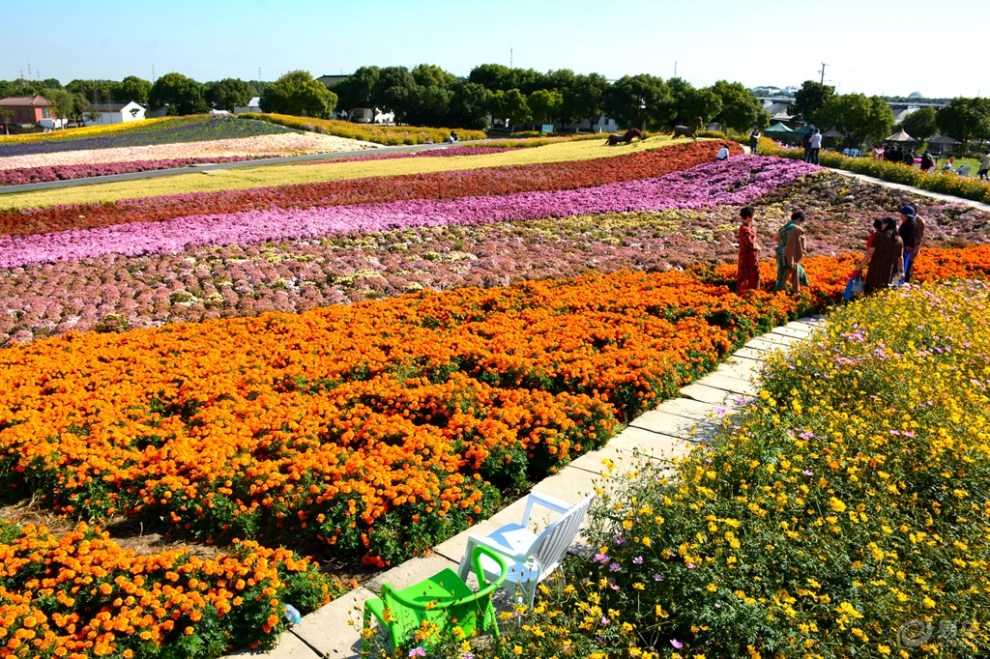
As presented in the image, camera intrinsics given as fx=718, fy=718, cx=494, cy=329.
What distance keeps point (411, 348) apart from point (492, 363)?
114cm

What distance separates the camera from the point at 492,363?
8250 mm

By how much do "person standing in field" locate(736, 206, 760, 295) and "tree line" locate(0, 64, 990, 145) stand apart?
184ft

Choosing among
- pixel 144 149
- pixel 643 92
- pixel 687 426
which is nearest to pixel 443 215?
pixel 687 426

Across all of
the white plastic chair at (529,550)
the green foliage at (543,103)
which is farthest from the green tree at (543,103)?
the white plastic chair at (529,550)

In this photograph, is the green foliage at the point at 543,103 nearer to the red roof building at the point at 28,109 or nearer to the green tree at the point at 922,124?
the green tree at the point at 922,124

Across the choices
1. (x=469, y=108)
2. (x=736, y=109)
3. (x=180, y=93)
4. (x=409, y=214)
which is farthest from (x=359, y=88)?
(x=409, y=214)

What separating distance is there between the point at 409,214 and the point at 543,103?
231 feet

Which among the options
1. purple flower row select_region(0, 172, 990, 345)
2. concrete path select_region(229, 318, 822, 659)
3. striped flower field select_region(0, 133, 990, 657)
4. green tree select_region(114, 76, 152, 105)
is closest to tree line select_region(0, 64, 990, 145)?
green tree select_region(114, 76, 152, 105)

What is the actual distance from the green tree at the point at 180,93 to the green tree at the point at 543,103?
52.4 metres

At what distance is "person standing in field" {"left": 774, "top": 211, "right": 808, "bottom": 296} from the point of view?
11.1 m

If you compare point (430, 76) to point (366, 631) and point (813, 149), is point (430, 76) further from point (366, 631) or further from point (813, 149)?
point (366, 631)

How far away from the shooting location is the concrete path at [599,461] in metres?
4.35

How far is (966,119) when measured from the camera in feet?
255

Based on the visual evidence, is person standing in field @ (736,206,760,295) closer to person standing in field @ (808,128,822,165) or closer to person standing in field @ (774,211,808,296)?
person standing in field @ (774,211,808,296)
